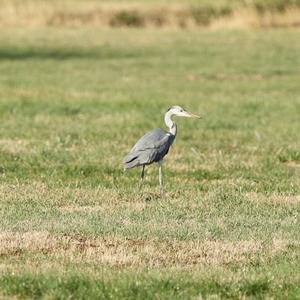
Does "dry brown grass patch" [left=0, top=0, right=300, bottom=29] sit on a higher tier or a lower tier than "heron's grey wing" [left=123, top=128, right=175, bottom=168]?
lower

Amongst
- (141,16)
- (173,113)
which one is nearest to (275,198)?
(173,113)

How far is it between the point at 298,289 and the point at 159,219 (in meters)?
3.08

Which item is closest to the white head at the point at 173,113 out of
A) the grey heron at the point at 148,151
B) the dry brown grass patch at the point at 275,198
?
the grey heron at the point at 148,151

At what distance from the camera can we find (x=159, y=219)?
12.0 metres

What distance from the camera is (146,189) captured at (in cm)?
1420

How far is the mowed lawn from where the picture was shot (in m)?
9.42

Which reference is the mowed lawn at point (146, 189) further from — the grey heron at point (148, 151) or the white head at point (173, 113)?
the white head at point (173, 113)

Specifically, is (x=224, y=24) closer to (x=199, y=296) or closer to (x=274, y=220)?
(x=274, y=220)

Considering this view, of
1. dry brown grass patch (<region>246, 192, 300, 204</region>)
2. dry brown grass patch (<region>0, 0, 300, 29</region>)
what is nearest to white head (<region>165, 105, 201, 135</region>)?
dry brown grass patch (<region>246, 192, 300, 204</region>)

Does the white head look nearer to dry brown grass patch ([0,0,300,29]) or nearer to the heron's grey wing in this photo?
the heron's grey wing

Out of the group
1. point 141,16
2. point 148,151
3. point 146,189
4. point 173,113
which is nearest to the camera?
point 148,151

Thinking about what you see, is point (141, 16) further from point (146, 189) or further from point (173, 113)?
point (173, 113)

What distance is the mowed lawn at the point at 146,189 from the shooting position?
30.9 ft

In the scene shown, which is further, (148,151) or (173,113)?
(173,113)
